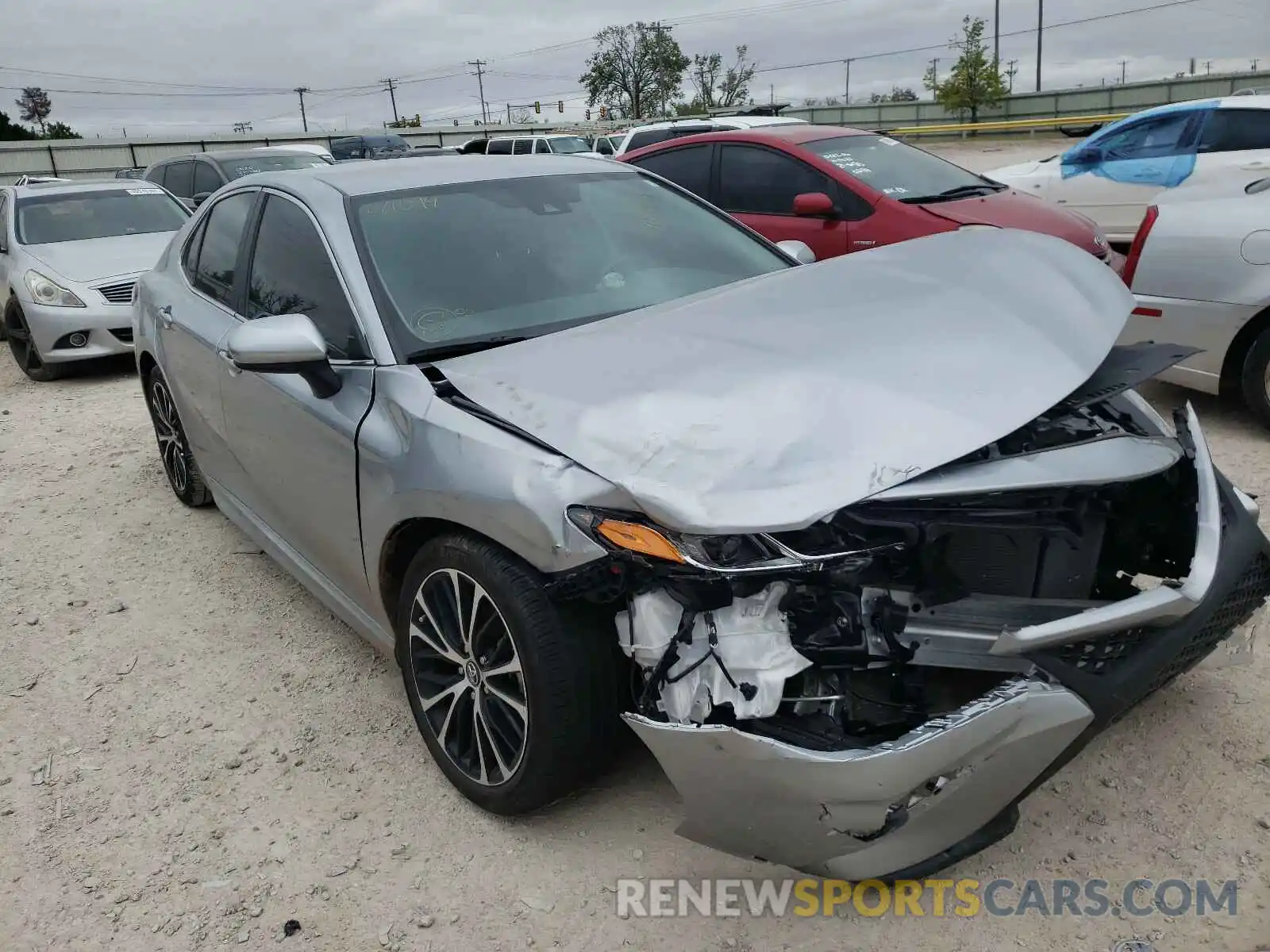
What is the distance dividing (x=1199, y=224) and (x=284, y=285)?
4.32 m

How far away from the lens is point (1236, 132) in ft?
25.4

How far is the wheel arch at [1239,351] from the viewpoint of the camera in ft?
15.3

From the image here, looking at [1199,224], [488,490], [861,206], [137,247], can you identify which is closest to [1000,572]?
[488,490]

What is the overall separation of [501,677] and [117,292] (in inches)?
295

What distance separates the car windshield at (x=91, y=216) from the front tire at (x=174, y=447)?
16.2ft

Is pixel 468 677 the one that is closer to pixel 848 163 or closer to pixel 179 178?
pixel 848 163

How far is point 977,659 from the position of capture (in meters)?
2.02

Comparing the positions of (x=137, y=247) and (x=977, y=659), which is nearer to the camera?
(x=977, y=659)

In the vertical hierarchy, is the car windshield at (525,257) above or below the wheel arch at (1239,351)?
above

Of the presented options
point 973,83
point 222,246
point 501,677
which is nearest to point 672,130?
point 222,246

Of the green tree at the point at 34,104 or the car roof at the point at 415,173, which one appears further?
the green tree at the point at 34,104

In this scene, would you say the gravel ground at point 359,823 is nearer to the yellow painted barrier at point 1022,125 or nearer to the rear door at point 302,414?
the rear door at point 302,414

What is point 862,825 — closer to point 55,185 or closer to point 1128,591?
point 1128,591

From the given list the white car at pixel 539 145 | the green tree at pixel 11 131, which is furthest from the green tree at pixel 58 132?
the white car at pixel 539 145
